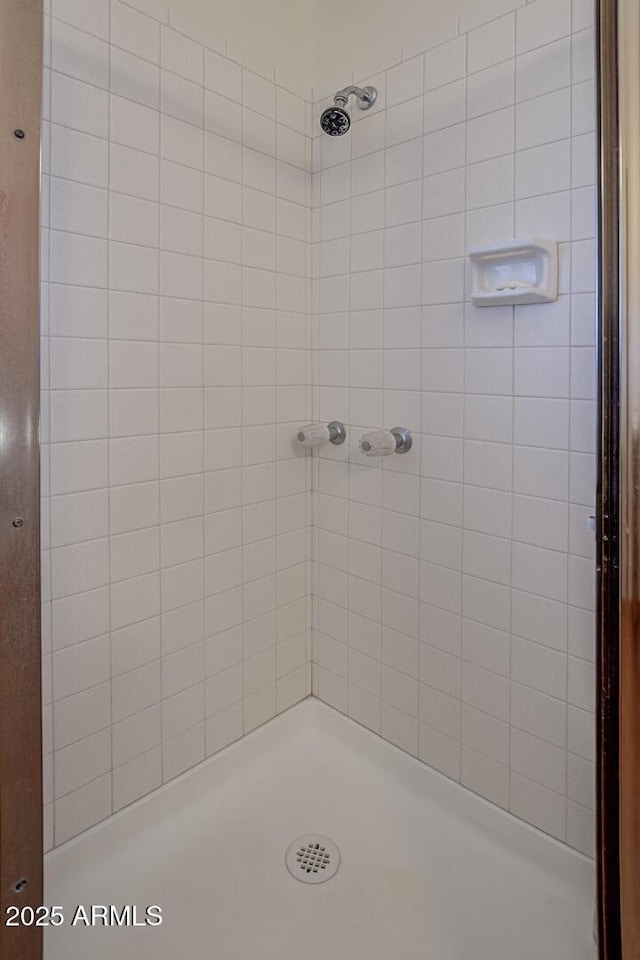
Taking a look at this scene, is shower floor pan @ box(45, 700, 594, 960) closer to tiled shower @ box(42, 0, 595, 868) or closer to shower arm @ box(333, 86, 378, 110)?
tiled shower @ box(42, 0, 595, 868)

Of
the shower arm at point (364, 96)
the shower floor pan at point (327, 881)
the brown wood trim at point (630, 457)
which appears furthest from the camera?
the shower arm at point (364, 96)

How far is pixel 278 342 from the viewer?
1.79 meters

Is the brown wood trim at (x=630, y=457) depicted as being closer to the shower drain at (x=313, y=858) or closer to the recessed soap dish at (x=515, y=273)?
the recessed soap dish at (x=515, y=273)

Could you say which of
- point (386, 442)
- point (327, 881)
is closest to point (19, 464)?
point (386, 442)

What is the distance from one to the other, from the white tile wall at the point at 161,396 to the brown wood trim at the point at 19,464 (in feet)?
1.44

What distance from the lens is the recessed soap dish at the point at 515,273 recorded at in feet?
4.21

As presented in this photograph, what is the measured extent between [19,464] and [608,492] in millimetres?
826

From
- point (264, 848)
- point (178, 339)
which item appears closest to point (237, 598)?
point (264, 848)

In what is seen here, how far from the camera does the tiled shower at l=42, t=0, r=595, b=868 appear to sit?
1.32 m

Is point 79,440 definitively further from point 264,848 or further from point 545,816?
point 545,816

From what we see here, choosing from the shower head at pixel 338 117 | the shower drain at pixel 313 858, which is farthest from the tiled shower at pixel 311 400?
the shower drain at pixel 313 858

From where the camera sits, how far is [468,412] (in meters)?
1.51

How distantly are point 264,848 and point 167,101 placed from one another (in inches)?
76.1

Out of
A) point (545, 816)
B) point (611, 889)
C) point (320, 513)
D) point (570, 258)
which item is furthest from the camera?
point (320, 513)
